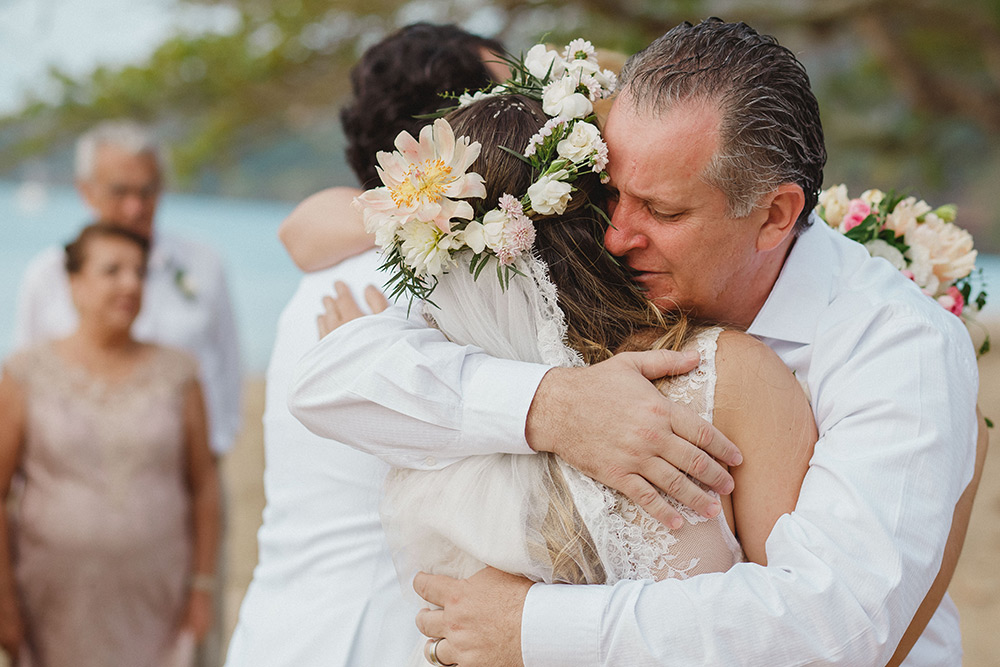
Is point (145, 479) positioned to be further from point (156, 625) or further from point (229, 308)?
point (229, 308)

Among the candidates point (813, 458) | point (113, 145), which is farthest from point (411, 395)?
point (113, 145)

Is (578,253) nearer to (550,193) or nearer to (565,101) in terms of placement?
(550,193)

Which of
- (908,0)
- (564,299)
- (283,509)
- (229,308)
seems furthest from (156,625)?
(908,0)

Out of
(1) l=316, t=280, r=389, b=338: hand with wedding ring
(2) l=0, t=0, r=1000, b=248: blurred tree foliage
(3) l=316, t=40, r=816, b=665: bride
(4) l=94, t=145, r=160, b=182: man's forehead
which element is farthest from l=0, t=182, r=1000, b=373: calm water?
(3) l=316, t=40, r=816, b=665: bride

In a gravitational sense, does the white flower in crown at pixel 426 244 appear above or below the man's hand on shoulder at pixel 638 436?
above

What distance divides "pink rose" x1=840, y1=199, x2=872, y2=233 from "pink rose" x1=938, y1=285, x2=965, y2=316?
274 mm

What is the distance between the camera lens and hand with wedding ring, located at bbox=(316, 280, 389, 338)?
6.89 ft

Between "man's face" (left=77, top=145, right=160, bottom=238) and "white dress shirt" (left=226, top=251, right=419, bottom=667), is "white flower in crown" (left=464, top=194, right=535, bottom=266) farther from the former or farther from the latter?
"man's face" (left=77, top=145, right=160, bottom=238)

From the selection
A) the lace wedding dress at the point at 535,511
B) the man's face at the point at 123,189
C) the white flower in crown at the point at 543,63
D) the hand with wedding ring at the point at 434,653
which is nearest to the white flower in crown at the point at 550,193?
the lace wedding dress at the point at 535,511

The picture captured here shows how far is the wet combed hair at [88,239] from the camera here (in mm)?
4621

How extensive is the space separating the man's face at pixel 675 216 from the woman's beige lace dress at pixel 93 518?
321 cm

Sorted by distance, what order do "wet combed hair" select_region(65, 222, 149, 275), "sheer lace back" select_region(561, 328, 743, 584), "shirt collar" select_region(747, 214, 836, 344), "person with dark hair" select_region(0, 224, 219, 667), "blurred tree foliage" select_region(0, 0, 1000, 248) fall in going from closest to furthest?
"sheer lace back" select_region(561, 328, 743, 584), "shirt collar" select_region(747, 214, 836, 344), "person with dark hair" select_region(0, 224, 219, 667), "wet combed hair" select_region(65, 222, 149, 275), "blurred tree foliage" select_region(0, 0, 1000, 248)

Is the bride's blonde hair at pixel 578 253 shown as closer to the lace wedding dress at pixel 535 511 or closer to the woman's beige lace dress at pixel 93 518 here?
the lace wedding dress at pixel 535 511

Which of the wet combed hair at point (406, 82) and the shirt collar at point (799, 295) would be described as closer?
the shirt collar at point (799, 295)
